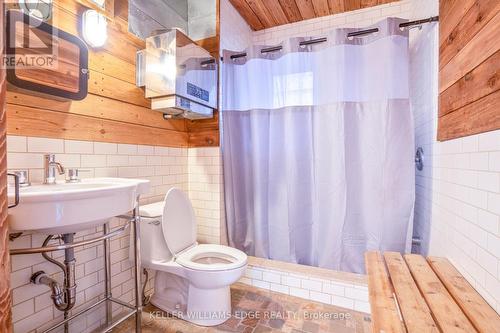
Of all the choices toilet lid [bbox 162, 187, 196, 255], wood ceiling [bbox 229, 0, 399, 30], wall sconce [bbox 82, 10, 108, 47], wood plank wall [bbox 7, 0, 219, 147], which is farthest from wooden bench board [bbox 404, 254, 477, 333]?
wood ceiling [bbox 229, 0, 399, 30]

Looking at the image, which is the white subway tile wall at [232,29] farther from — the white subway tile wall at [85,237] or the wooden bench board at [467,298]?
the wooden bench board at [467,298]

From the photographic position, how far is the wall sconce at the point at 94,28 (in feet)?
4.34

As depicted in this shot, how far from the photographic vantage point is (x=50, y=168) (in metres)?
1.13

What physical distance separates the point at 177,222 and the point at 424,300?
1.35 meters

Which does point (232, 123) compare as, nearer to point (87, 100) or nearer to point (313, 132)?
point (313, 132)

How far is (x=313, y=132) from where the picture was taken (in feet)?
6.18

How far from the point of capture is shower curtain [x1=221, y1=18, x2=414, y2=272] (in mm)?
1686

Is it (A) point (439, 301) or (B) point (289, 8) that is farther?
(B) point (289, 8)

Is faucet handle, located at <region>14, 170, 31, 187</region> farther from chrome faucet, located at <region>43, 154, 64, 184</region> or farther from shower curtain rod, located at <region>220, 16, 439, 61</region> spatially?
shower curtain rod, located at <region>220, 16, 439, 61</region>

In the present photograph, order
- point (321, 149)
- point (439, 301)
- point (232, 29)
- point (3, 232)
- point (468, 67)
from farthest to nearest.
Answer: point (232, 29) → point (321, 149) → point (468, 67) → point (439, 301) → point (3, 232)

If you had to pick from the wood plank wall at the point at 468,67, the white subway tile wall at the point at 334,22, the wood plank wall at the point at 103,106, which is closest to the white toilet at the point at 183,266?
the wood plank wall at the point at 103,106

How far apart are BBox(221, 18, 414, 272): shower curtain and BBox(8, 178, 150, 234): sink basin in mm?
1201

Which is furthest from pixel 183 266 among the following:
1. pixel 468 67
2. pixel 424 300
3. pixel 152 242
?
pixel 468 67

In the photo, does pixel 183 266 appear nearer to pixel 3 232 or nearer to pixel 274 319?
pixel 274 319
